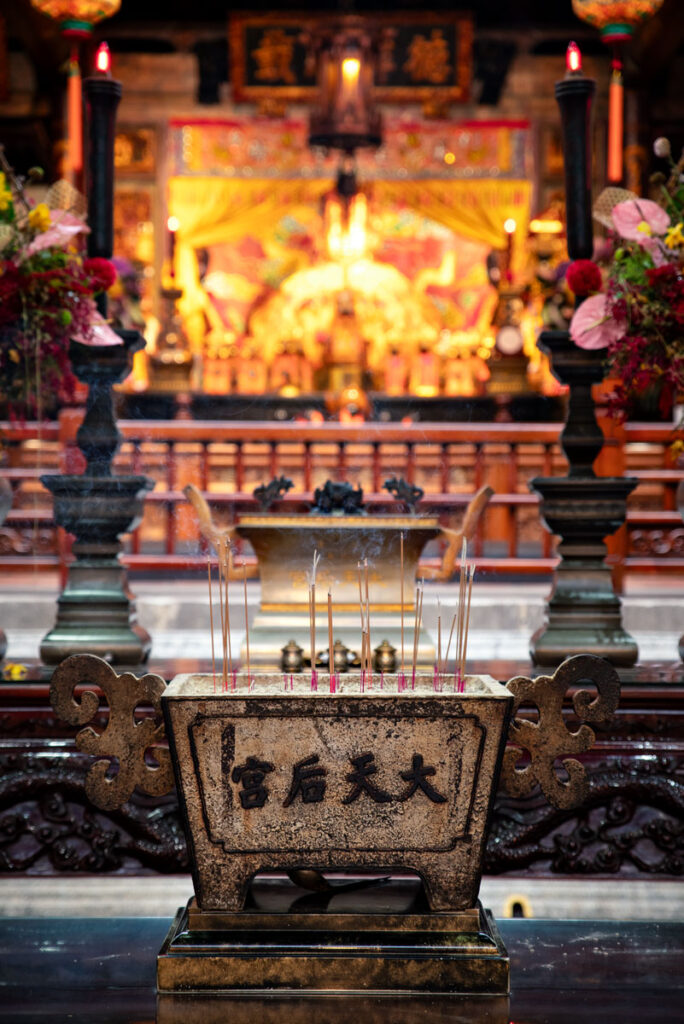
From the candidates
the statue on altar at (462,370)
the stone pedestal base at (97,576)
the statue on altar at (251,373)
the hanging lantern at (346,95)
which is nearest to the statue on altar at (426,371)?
the statue on altar at (462,370)

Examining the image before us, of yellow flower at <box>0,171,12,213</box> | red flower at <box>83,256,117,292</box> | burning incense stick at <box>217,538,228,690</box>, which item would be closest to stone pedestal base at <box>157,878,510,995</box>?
burning incense stick at <box>217,538,228,690</box>

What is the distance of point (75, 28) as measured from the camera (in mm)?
3375

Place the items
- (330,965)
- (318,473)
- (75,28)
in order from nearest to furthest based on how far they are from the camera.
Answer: (330,965), (318,473), (75,28)

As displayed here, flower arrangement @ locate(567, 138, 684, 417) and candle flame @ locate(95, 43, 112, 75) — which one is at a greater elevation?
candle flame @ locate(95, 43, 112, 75)

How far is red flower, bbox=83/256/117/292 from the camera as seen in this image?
82.4 inches

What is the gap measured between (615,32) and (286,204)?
523 cm

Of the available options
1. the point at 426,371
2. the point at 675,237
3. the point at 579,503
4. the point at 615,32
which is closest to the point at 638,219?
the point at 675,237

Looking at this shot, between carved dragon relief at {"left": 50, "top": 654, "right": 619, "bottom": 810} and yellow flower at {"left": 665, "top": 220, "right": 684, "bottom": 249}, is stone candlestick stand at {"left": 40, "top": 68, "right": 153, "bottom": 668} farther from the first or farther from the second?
yellow flower at {"left": 665, "top": 220, "right": 684, "bottom": 249}

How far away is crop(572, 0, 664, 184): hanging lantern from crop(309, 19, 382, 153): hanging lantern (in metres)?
2.84

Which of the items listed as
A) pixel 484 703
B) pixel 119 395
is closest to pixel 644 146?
pixel 119 395

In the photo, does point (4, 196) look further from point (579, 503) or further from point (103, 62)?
point (579, 503)

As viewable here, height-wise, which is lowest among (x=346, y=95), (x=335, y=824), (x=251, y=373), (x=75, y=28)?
(x=335, y=824)

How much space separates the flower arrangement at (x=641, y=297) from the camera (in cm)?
198

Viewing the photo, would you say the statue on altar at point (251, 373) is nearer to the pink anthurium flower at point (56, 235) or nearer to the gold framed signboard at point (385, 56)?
the gold framed signboard at point (385, 56)
